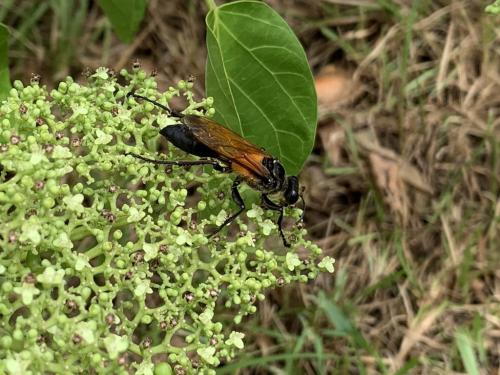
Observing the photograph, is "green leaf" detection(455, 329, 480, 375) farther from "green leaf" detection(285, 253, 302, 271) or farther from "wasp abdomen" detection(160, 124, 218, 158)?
"wasp abdomen" detection(160, 124, 218, 158)

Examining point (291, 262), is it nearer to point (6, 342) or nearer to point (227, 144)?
point (227, 144)

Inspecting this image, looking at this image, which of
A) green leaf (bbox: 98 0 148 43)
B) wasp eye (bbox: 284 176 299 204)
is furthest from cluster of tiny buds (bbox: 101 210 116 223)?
green leaf (bbox: 98 0 148 43)

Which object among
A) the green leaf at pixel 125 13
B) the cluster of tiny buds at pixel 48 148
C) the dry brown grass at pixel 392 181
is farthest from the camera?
the dry brown grass at pixel 392 181

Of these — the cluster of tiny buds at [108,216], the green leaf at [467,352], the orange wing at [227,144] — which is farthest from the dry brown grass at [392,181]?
the cluster of tiny buds at [108,216]

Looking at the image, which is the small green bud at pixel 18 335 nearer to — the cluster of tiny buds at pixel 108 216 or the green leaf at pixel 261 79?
the cluster of tiny buds at pixel 108 216

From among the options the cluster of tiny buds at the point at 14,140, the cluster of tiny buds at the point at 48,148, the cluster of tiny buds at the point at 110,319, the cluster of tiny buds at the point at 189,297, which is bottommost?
the cluster of tiny buds at the point at 189,297

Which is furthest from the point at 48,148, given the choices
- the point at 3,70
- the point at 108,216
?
the point at 3,70
